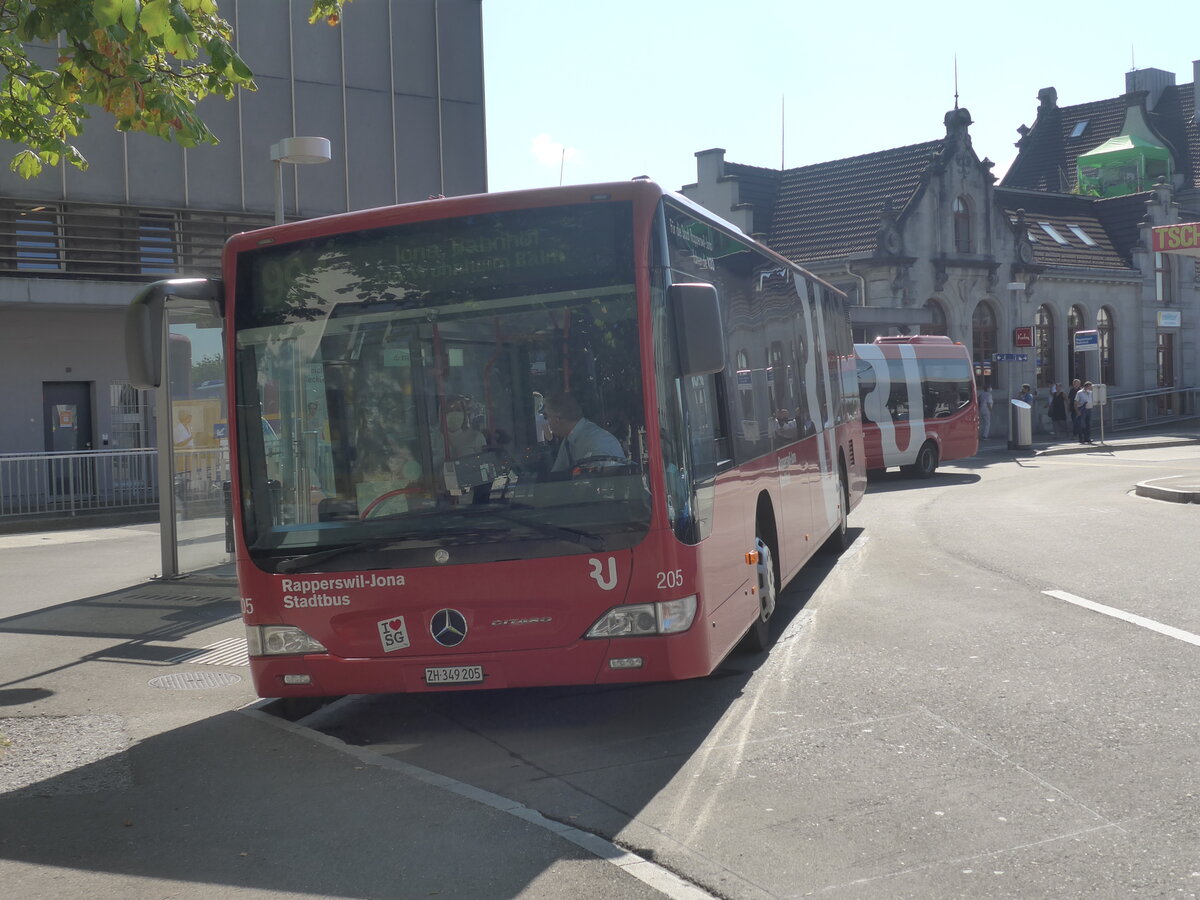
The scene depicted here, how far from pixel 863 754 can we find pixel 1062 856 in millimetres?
1498

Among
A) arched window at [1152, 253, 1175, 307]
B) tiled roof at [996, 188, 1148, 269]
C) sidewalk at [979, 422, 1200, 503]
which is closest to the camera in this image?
sidewalk at [979, 422, 1200, 503]

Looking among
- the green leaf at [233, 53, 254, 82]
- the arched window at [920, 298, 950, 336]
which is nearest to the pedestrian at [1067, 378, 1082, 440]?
the arched window at [920, 298, 950, 336]

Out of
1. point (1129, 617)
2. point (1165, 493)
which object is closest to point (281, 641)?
point (1129, 617)

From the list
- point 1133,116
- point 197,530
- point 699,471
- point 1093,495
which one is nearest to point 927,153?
point 1133,116

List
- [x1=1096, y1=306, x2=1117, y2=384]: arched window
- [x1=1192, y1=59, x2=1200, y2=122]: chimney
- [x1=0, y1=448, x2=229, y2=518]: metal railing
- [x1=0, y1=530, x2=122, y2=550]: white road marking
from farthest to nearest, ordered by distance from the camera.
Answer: [x1=1192, y1=59, x2=1200, y2=122]: chimney
[x1=1096, y1=306, x2=1117, y2=384]: arched window
[x1=0, y1=448, x2=229, y2=518]: metal railing
[x1=0, y1=530, x2=122, y2=550]: white road marking

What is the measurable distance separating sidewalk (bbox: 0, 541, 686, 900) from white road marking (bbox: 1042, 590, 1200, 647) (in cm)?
525

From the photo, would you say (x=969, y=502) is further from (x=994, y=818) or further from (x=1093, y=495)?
(x=994, y=818)

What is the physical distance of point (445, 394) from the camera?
643 centimetres

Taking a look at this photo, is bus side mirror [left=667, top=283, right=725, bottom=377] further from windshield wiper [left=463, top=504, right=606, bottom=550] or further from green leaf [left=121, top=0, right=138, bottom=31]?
green leaf [left=121, top=0, right=138, bottom=31]

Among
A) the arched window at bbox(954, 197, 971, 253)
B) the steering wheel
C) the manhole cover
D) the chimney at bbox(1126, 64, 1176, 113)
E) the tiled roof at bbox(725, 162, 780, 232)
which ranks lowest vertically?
the manhole cover

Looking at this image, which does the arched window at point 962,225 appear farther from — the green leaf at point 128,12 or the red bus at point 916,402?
the green leaf at point 128,12

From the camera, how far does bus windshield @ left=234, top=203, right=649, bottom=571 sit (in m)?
6.29

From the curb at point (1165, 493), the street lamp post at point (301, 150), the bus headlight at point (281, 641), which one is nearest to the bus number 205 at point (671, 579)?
the bus headlight at point (281, 641)

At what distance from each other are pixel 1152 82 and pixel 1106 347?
18.9 meters
